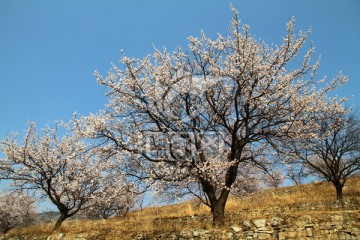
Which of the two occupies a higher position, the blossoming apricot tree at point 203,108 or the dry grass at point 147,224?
the blossoming apricot tree at point 203,108

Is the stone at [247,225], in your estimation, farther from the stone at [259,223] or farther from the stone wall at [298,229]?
the stone at [259,223]

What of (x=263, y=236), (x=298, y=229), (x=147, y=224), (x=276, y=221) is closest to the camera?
(x=298, y=229)

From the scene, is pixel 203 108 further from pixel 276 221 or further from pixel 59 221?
pixel 59 221

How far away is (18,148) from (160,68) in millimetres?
13535

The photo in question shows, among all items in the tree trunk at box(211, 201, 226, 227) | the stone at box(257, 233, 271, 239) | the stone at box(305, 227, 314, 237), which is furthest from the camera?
the tree trunk at box(211, 201, 226, 227)

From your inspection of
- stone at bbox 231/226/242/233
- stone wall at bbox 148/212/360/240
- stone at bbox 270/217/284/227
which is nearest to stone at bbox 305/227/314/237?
stone wall at bbox 148/212/360/240

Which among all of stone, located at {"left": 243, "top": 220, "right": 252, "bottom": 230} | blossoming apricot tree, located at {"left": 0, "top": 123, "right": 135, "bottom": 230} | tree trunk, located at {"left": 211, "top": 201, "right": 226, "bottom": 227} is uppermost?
blossoming apricot tree, located at {"left": 0, "top": 123, "right": 135, "bottom": 230}

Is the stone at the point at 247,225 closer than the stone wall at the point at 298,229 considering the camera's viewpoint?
No

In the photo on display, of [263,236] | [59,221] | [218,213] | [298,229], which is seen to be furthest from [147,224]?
[298,229]

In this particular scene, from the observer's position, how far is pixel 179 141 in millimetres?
11898

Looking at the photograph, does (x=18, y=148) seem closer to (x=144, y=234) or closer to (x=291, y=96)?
(x=144, y=234)

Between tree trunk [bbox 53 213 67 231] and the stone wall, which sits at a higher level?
tree trunk [bbox 53 213 67 231]

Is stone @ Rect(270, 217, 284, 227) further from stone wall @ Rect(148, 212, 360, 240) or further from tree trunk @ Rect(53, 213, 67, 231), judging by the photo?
tree trunk @ Rect(53, 213, 67, 231)

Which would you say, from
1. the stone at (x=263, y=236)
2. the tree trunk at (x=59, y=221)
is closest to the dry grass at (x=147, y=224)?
the tree trunk at (x=59, y=221)
